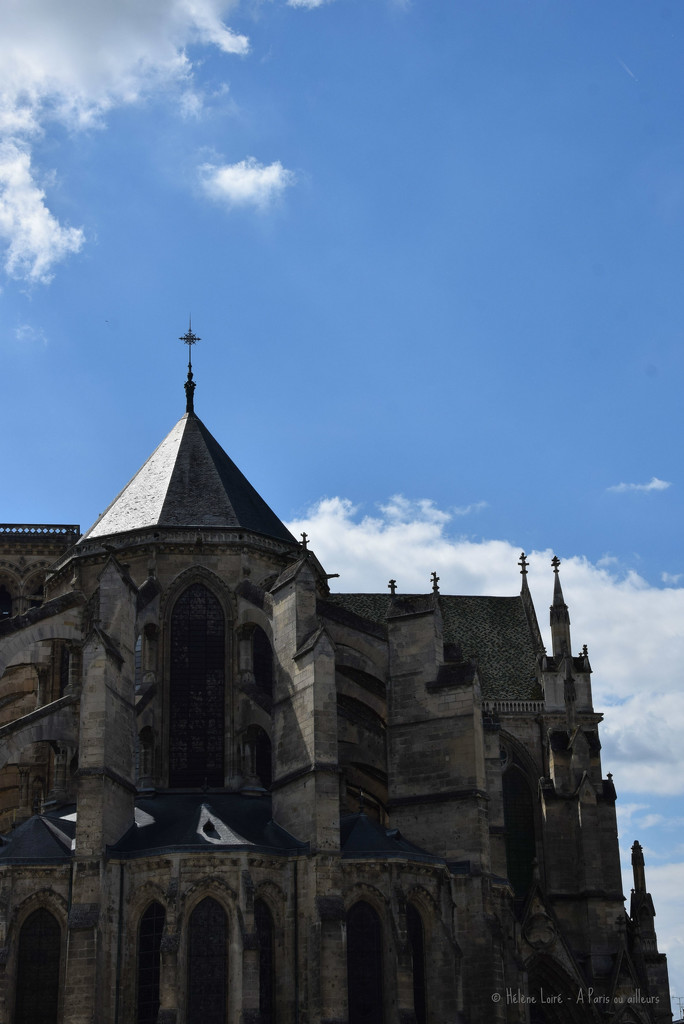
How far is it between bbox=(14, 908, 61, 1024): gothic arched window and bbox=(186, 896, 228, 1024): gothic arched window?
2889mm

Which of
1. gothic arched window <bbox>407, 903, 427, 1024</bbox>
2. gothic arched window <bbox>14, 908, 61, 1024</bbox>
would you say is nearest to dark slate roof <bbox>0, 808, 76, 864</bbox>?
gothic arched window <bbox>14, 908, 61, 1024</bbox>

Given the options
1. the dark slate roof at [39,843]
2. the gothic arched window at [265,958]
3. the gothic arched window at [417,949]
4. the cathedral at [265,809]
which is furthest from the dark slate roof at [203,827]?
the gothic arched window at [417,949]

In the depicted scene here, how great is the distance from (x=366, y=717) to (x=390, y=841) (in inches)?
200

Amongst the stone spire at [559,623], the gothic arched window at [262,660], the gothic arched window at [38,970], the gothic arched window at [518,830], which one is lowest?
the gothic arched window at [38,970]

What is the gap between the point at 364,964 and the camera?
30.2m

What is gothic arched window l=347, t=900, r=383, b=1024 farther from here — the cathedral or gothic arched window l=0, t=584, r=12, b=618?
gothic arched window l=0, t=584, r=12, b=618

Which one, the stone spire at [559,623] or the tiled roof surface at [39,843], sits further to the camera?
the stone spire at [559,623]

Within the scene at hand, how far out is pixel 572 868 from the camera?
4184cm

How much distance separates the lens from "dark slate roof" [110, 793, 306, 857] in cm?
3002

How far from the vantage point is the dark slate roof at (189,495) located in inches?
1471

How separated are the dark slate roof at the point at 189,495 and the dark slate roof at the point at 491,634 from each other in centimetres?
801

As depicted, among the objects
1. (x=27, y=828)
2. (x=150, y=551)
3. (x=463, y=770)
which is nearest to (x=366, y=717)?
(x=463, y=770)

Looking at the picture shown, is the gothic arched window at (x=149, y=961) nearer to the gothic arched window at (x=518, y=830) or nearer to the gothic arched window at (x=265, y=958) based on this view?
the gothic arched window at (x=265, y=958)

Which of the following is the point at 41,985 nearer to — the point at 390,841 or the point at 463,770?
the point at 390,841
